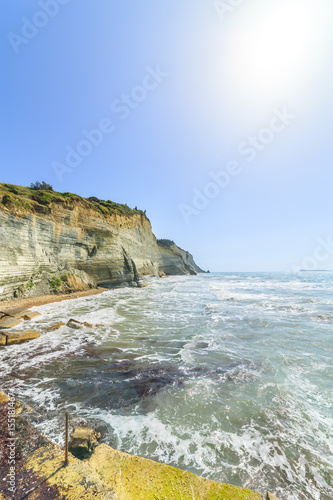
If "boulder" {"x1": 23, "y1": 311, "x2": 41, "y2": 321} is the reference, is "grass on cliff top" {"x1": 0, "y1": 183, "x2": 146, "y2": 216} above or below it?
above

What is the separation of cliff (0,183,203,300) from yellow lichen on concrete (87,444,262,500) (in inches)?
586

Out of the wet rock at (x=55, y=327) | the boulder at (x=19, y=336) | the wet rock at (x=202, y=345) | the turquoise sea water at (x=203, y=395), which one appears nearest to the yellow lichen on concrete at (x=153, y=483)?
the turquoise sea water at (x=203, y=395)

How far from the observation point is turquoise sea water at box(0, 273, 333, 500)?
3.11m

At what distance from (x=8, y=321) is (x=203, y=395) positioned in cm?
976

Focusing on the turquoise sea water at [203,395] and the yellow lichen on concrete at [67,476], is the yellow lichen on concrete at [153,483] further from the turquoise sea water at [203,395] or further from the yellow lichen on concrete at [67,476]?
the turquoise sea water at [203,395]

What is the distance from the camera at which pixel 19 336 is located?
25.6 ft

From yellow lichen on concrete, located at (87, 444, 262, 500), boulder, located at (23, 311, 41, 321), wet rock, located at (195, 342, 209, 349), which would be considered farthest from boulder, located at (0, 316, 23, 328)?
yellow lichen on concrete, located at (87, 444, 262, 500)

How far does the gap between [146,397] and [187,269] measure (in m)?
67.6

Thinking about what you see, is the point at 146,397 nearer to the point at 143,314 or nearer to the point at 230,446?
the point at 230,446

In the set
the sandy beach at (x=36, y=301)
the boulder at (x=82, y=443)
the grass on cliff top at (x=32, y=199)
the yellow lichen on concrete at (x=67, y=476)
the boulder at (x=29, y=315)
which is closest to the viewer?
the yellow lichen on concrete at (x=67, y=476)

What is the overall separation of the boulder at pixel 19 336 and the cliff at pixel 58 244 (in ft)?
24.8

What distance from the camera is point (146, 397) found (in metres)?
4.55

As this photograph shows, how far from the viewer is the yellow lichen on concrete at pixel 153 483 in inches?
87.6

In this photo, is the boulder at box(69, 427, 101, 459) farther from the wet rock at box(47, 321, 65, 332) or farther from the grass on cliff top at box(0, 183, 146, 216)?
the grass on cliff top at box(0, 183, 146, 216)
